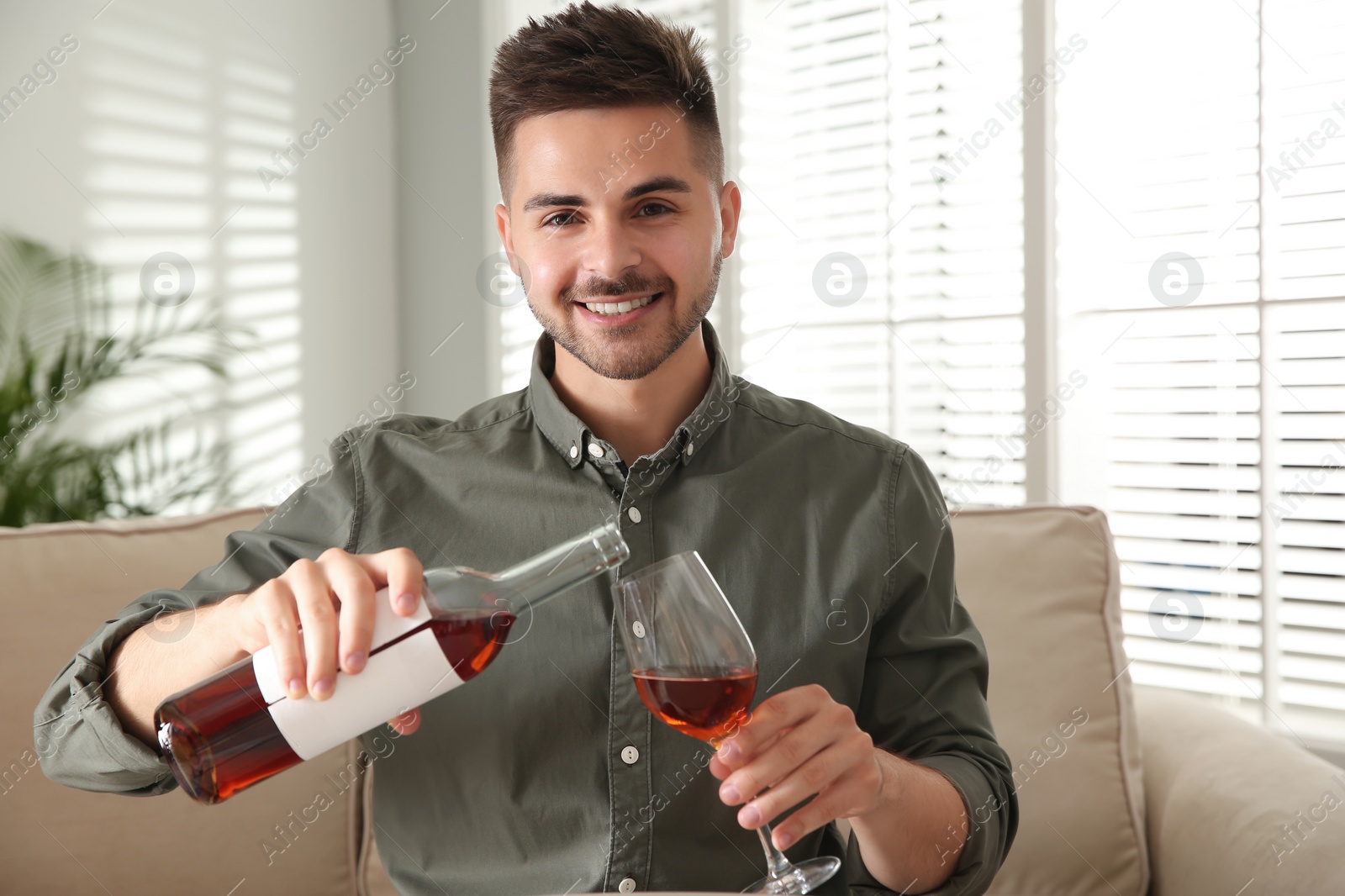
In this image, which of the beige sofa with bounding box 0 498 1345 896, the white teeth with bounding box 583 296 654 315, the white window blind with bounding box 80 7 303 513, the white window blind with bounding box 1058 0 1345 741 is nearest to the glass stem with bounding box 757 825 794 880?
the white teeth with bounding box 583 296 654 315

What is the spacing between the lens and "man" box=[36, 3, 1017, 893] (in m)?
1.10

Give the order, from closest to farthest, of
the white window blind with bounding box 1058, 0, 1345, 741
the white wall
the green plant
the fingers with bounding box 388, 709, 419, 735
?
the fingers with bounding box 388, 709, 419, 735
the white window blind with bounding box 1058, 0, 1345, 741
the green plant
the white wall

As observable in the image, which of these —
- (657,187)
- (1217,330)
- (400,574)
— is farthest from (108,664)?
(1217,330)

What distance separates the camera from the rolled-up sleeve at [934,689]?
1.04 meters

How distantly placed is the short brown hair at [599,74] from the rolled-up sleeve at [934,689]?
518mm

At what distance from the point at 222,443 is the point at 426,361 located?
0.78 m

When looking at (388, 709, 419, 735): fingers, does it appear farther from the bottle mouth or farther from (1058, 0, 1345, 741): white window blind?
(1058, 0, 1345, 741): white window blind

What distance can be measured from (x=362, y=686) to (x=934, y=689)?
67cm

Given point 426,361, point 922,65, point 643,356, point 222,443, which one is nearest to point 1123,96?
point 922,65

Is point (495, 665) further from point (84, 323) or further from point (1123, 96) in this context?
point (84, 323)

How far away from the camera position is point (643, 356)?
1.23 metres

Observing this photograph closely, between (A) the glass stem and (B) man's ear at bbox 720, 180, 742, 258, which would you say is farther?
(B) man's ear at bbox 720, 180, 742, 258

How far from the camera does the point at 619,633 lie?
114cm

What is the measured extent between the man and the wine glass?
0.28 metres
